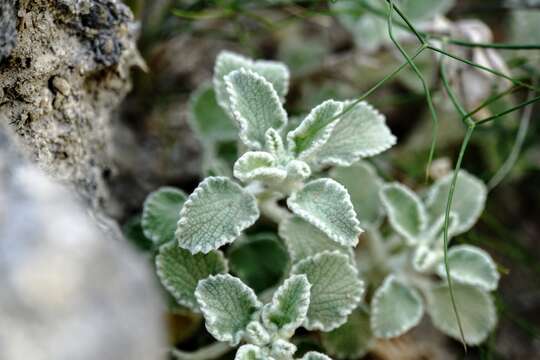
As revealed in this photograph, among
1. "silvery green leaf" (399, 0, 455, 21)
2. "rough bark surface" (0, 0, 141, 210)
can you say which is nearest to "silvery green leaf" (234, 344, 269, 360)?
"rough bark surface" (0, 0, 141, 210)

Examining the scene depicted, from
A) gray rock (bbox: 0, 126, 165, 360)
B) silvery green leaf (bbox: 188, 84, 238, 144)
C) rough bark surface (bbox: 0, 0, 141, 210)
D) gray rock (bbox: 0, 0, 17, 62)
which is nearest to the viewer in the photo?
gray rock (bbox: 0, 126, 165, 360)

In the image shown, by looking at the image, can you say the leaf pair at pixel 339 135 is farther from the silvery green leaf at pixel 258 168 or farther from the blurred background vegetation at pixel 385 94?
the blurred background vegetation at pixel 385 94

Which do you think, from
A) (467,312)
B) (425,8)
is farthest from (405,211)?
(425,8)

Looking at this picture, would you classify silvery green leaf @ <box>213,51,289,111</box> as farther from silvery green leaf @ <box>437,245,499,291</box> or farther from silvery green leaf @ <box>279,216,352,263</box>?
silvery green leaf @ <box>437,245,499,291</box>

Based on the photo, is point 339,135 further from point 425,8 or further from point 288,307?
point 425,8

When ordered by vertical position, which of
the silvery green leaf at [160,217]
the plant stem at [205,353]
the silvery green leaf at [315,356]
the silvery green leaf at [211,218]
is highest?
the silvery green leaf at [211,218]

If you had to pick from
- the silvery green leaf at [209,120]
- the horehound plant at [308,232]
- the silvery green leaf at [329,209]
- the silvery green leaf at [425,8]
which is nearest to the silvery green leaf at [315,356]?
the horehound plant at [308,232]
